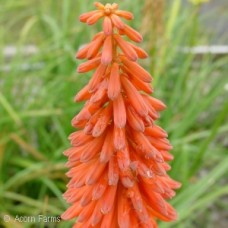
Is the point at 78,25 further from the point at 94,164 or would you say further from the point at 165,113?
the point at 94,164

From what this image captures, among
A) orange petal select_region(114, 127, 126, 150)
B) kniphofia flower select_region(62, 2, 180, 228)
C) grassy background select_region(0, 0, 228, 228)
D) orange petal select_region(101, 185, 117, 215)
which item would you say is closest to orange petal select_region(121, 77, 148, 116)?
kniphofia flower select_region(62, 2, 180, 228)

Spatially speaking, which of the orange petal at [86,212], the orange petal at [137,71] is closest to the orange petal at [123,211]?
the orange petal at [86,212]

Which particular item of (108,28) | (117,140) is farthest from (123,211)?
(108,28)

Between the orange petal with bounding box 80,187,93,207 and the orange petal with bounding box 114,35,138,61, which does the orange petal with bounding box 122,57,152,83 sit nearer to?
the orange petal with bounding box 114,35,138,61

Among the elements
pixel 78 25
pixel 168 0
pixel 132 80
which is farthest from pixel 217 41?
pixel 132 80

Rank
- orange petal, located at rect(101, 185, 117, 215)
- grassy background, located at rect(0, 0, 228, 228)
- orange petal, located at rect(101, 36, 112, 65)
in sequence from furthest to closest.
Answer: grassy background, located at rect(0, 0, 228, 228) → orange petal, located at rect(101, 185, 117, 215) → orange petal, located at rect(101, 36, 112, 65)

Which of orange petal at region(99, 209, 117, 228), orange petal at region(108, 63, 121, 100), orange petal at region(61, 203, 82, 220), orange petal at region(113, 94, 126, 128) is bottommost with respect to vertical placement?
orange petal at region(61, 203, 82, 220)

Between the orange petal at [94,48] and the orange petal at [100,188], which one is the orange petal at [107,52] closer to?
the orange petal at [94,48]
